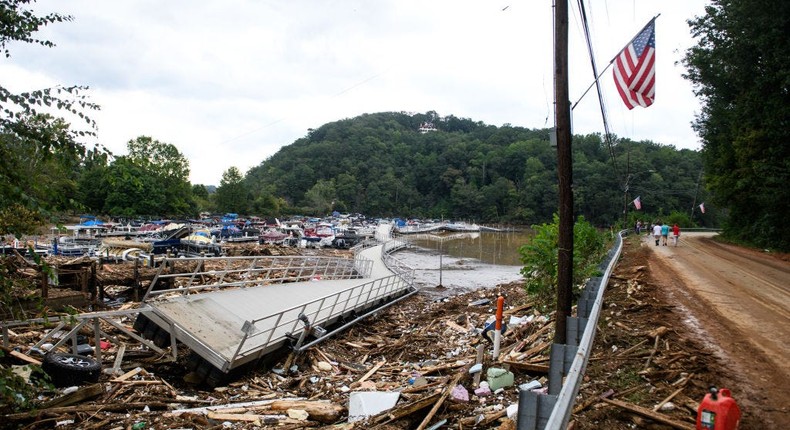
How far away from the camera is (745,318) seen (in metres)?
9.23

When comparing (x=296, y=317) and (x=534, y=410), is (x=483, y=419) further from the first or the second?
(x=296, y=317)

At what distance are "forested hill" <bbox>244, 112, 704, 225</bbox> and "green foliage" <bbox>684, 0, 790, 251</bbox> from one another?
82.4 metres

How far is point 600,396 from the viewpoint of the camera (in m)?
5.90

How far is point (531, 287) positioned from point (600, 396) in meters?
6.56

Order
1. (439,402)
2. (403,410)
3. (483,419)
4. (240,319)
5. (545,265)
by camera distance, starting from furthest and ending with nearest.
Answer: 1. (545,265)
2. (240,319)
3. (439,402)
4. (403,410)
5. (483,419)

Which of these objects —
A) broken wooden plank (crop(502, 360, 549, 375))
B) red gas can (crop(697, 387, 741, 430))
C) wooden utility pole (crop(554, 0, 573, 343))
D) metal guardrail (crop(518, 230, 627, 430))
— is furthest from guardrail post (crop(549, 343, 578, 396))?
broken wooden plank (crop(502, 360, 549, 375))

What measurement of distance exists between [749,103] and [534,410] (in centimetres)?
2909

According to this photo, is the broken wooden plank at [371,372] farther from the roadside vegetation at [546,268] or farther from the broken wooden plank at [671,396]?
the broken wooden plank at [671,396]

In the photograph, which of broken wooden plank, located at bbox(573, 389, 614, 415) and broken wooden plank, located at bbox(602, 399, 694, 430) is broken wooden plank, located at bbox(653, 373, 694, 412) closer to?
broken wooden plank, located at bbox(602, 399, 694, 430)

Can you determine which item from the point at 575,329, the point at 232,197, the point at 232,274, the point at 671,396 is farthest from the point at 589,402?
the point at 232,197

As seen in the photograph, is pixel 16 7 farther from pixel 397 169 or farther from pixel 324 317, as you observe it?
pixel 397 169

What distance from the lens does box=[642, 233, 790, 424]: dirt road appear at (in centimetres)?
574

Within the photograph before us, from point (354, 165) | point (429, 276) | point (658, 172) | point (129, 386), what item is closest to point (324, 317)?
point (129, 386)

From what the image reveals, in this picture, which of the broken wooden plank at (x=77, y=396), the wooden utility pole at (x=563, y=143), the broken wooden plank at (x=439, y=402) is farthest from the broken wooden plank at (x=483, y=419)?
the broken wooden plank at (x=77, y=396)
